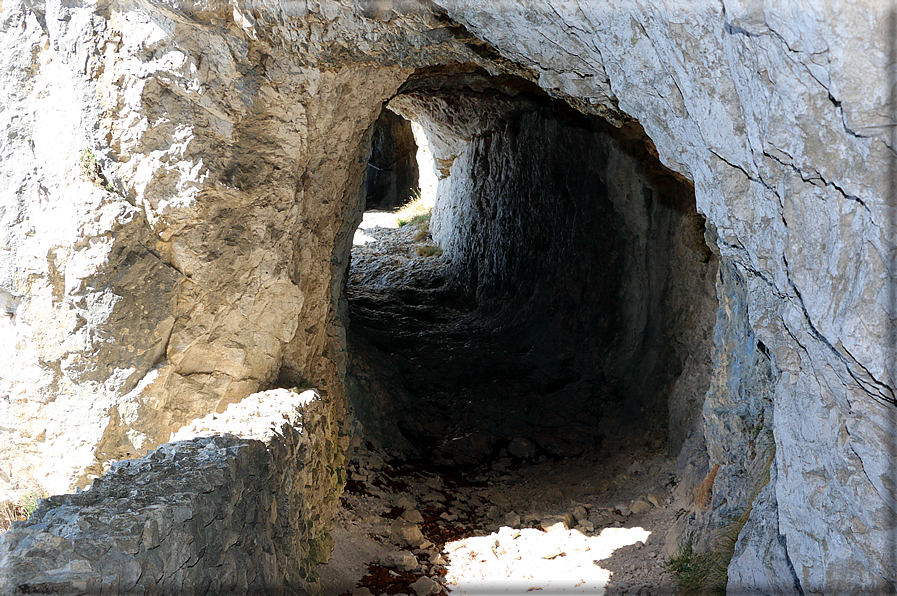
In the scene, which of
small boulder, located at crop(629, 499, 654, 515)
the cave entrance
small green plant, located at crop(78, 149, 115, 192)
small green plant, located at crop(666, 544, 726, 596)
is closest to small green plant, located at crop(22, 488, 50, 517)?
small green plant, located at crop(78, 149, 115, 192)

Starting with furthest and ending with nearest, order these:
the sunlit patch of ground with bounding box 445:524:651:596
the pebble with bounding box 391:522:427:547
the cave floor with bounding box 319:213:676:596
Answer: the pebble with bounding box 391:522:427:547
the cave floor with bounding box 319:213:676:596
the sunlit patch of ground with bounding box 445:524:651:596

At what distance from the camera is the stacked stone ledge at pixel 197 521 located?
1.97 meters

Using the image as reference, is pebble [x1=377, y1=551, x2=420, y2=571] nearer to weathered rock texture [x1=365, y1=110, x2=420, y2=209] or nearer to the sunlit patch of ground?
the sunlit patch of ground

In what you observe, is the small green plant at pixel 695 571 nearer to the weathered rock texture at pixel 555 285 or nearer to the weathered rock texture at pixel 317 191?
the weathered rock texture at pixel 317 191

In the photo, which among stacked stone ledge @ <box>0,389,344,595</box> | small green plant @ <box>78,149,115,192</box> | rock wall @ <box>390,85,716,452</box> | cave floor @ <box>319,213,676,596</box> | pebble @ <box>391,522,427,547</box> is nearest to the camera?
stacked stone ledge @ <box>0,389,344,595</box>

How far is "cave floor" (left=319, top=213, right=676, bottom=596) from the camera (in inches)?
155

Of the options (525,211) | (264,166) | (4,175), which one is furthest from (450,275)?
(4,175)

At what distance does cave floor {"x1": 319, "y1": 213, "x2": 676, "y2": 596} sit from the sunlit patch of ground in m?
0.01

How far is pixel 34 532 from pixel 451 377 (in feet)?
18.1

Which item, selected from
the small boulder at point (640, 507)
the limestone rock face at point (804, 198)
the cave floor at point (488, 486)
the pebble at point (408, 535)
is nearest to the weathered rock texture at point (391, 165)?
the cave floor at point (488, 486)

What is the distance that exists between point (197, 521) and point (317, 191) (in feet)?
8.26

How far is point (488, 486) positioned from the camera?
17.9 feet

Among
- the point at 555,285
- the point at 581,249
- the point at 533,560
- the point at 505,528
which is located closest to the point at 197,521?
the point at 533,560

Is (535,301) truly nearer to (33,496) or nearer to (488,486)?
(488,486)
